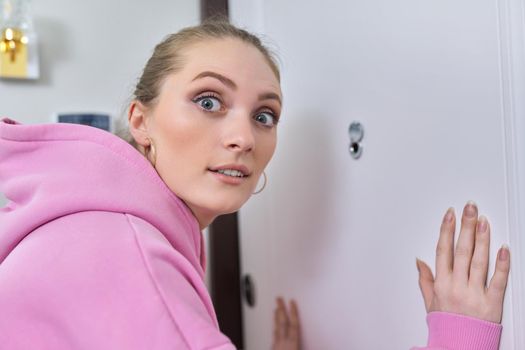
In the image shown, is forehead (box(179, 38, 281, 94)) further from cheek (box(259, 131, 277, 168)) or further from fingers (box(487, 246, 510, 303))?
fingers (box(487, 246, 510, 303))

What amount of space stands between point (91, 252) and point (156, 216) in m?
0.12

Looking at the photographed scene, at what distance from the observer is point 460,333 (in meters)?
0.63

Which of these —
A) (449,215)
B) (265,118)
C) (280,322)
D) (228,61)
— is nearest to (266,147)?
(265,118)

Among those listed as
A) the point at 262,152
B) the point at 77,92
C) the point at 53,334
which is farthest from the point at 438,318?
the point at 77,92

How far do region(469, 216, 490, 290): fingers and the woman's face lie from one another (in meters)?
0.34

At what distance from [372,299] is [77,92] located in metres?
0.85

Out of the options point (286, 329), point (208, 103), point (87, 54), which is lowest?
point (286, 329)

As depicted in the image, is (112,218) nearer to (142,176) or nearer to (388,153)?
(142,176)

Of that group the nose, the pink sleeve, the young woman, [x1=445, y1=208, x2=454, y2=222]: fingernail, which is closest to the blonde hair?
the young woman

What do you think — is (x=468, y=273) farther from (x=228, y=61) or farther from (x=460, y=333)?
(x=228, y=61)

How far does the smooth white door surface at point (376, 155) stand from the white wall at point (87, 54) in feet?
0.96

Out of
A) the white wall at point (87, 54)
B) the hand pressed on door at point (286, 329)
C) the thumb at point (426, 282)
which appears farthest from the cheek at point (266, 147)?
the white wall at point (87, 54)

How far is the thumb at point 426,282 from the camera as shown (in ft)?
2.29

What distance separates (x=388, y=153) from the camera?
0.79 meters
